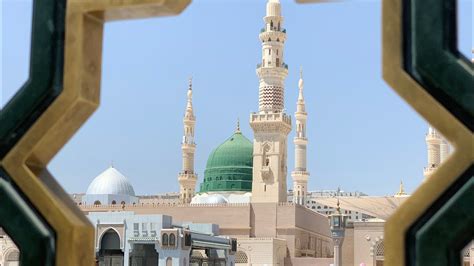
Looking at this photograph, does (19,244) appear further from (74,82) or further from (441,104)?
(441,104)

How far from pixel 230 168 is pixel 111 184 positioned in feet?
18.0

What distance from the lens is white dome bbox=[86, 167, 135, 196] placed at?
31328 millimetres

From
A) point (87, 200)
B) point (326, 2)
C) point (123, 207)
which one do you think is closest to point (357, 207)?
point (123, 207)

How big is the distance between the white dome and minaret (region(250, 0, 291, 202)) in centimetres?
634

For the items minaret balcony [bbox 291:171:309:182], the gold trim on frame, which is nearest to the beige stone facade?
minaret balcony [bbox 291:171:309:182]

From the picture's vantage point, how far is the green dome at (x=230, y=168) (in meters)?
32.0

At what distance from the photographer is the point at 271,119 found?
28.5 m

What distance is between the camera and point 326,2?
93.8 inches

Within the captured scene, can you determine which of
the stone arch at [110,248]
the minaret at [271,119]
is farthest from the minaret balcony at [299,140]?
the stone arch at [110,248]

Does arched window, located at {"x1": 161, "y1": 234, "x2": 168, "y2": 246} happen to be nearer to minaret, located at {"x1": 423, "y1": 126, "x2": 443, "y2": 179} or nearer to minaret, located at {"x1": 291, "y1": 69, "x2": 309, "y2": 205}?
minaret, located at {"x1": 291, "y1": 69, "x2": 309, "y2": 205}

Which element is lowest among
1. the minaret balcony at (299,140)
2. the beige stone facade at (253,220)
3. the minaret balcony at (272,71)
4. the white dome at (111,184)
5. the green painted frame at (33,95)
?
the green painted frame at (33,95)

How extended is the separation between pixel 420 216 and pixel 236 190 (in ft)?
98.1

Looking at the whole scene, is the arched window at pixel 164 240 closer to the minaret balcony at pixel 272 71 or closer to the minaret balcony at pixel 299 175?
the minaret balcony at pixel 272 71

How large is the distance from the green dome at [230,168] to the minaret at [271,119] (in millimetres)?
2825
